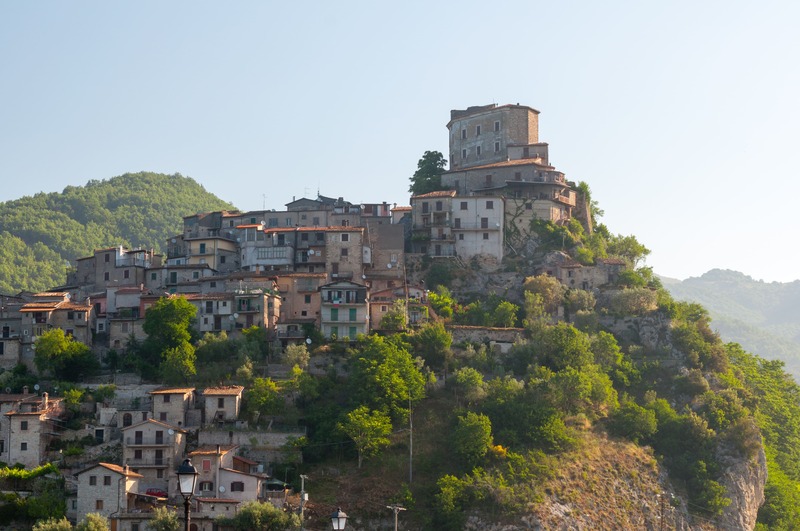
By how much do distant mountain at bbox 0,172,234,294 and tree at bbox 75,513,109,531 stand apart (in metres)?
82.3

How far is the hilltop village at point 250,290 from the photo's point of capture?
2704 inches

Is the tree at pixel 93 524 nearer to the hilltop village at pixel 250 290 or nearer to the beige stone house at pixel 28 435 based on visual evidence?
the hilltop village at pixel 250 290

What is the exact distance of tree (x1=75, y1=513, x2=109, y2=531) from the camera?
62.0m

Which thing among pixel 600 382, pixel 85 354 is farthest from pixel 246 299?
pixel 600 382

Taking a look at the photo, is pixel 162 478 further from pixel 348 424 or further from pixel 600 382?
pixel 600 382

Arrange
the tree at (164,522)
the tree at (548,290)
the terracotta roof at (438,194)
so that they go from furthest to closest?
1. the terracotta roof at (438,194)
2. the tree at (548,290)
3. the tree at (164,522)

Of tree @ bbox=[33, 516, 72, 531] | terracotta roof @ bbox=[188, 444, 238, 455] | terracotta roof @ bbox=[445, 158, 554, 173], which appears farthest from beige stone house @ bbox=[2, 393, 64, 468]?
terracotta roof @ bbox=[445, 158, 554, 173]

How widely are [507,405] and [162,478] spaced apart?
2090cm

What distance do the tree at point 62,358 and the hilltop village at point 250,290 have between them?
199cm

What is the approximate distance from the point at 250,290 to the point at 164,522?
75.4 feet

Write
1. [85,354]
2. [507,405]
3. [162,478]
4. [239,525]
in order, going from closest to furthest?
[239,525]
[162,478]
[507,405]
[85,354]

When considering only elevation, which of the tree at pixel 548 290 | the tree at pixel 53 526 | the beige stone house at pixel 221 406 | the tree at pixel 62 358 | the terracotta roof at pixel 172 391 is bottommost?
the tree at pixel 53 526

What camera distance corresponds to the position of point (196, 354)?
7831 cm

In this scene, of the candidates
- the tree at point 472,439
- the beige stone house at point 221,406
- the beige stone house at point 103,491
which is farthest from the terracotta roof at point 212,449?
the tree at point 472,439
